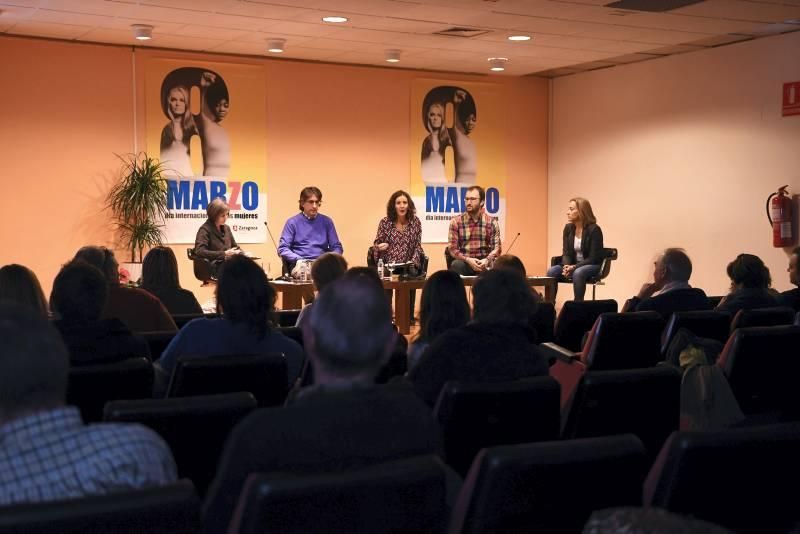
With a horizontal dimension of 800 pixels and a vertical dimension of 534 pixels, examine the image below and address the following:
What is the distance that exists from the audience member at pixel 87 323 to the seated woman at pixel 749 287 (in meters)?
3.68

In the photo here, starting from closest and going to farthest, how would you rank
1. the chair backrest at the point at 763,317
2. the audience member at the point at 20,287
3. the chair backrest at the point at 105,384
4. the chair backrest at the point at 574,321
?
the chair backrest at the point at 105,384
the audience member at the point at 20,287
the chair backrest at the point at 763,317
the chair backrest at the point at 574,321

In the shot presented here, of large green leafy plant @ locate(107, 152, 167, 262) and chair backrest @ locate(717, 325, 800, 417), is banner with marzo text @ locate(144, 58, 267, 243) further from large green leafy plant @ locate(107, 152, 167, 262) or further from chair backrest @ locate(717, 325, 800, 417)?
chair backrest @ locate(717, 325, 800, 417)

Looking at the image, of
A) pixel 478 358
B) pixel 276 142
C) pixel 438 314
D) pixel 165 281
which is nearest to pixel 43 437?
pixel 478 358

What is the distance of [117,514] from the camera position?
1.65 meters

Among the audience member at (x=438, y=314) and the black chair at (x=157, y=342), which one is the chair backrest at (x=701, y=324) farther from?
the black chair at (x=157, y=342)

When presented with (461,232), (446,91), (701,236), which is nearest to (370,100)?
(446,91)

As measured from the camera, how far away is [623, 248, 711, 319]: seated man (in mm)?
5988

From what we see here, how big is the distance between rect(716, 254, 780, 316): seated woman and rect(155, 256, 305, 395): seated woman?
312cm

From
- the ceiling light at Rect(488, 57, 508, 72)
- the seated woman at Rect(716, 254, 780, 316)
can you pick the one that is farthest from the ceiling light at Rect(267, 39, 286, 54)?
the seated woman at Rect(716, 254, 780, 316)

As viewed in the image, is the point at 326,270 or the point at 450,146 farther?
the point at 450,146

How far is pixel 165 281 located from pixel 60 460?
417cm

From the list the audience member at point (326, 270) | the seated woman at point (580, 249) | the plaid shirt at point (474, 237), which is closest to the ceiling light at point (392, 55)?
the plaid shirt at point (474, 237)

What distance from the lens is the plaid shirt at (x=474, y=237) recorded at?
10.9 meters

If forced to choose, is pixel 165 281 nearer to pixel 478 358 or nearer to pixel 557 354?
pixel 557 354
